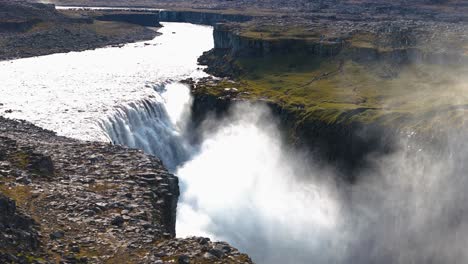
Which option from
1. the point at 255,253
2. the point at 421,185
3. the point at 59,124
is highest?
the point at 59,124

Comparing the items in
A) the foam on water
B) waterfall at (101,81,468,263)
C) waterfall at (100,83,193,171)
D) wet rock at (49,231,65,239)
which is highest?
wet rock at (49,231,65,239)

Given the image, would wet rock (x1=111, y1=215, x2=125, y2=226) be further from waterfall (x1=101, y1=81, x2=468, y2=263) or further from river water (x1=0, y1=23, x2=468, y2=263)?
river water (x1=0, y1=23, x2=468, y2=263)

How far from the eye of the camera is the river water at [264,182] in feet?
253

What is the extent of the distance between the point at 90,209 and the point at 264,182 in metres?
54.1

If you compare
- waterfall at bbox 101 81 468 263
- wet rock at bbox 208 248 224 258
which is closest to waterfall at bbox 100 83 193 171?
waterfall at bbox 101 81 468 263

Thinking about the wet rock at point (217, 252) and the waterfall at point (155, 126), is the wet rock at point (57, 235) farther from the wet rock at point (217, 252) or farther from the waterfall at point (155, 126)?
the waterfall at point (155, 126)

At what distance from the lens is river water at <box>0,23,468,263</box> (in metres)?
77.2

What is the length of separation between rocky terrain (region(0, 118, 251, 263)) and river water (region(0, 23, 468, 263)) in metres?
19.3

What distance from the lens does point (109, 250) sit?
1572 inches

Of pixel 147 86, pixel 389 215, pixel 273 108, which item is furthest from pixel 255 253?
pixel 147 86

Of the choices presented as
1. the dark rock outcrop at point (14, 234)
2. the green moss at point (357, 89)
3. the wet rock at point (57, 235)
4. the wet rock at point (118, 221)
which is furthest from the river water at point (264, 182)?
the dark rock outcrop at point (14, 234)

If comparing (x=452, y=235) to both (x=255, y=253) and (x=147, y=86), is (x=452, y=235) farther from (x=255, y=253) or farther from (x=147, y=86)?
(x=147, y=86)

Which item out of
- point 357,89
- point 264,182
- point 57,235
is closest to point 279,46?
point 357,89

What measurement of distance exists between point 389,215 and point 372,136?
14.9 m
